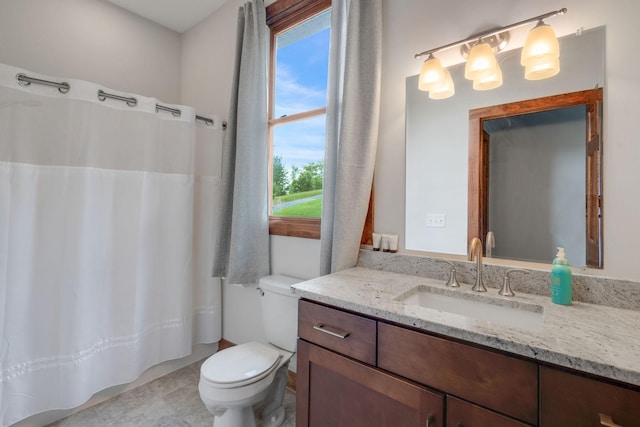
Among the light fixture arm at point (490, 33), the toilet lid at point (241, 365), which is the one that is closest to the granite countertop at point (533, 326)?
the toilet lid at point (241, 365)

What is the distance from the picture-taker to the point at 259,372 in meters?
1.42

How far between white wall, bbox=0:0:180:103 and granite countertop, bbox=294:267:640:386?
2375 mm

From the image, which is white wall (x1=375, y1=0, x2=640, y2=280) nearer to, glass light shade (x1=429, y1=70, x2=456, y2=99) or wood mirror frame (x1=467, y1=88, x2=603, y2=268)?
wood mirror frame (x1=467, y1=88, x2=603, y2=268)

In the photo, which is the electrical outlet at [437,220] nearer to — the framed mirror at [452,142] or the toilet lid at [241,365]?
the framed mirror at [452,142]

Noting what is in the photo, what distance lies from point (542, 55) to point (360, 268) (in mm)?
1141

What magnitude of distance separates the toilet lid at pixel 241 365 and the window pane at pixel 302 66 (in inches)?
59.0

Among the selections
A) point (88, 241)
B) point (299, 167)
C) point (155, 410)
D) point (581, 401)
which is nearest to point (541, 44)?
point (581, 401)

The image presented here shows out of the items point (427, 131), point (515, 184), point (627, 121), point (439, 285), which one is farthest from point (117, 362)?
point (627, 121)

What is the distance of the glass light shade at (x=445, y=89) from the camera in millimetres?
1320

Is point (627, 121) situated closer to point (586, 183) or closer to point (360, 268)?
point (586, 183)

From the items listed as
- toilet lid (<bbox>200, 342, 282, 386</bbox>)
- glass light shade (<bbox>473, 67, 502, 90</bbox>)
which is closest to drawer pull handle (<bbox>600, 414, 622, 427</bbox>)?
glass light shade (<bbox>473, 67, 502, 90</bbox>)

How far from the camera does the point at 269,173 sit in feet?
7.09

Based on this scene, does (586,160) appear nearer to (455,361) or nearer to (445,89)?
(445,89)

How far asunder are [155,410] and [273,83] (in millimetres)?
2237
